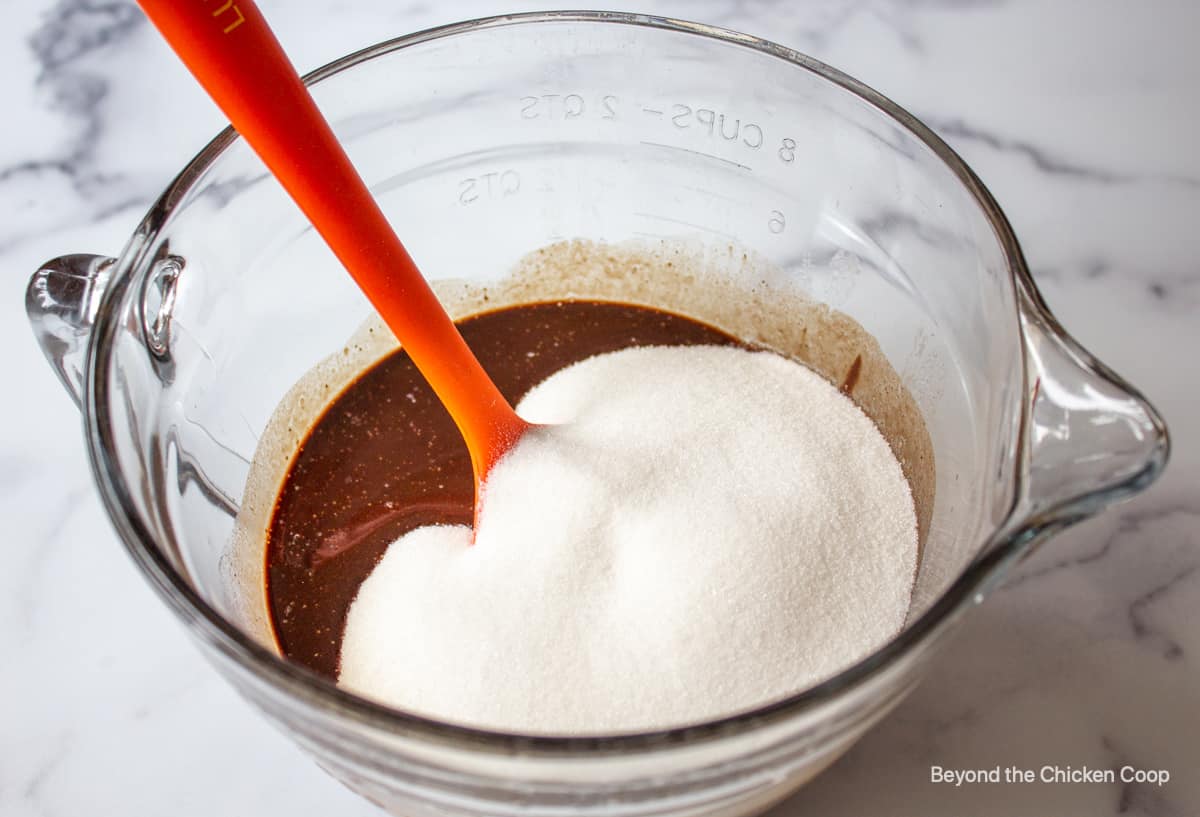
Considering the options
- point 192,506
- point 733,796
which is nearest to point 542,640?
point 733,796

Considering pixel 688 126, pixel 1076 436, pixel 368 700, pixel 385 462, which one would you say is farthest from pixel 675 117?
pixel 368 700

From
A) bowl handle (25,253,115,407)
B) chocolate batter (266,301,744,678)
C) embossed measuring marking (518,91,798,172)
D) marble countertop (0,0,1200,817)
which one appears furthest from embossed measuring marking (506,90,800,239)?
bowl handle (25,253,115,407)

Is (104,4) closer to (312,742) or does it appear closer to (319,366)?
(319,366)

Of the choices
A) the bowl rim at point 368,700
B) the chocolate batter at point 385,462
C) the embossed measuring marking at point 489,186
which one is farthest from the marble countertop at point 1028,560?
the embossed measuring marking at point 489,186

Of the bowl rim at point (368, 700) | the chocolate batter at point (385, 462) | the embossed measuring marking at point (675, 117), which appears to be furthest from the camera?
the embossed measuring marking at point (675, 117)

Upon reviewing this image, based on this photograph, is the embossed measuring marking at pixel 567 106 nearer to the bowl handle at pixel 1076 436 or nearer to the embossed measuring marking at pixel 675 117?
the embossed measuring marking at pixel 675 117
